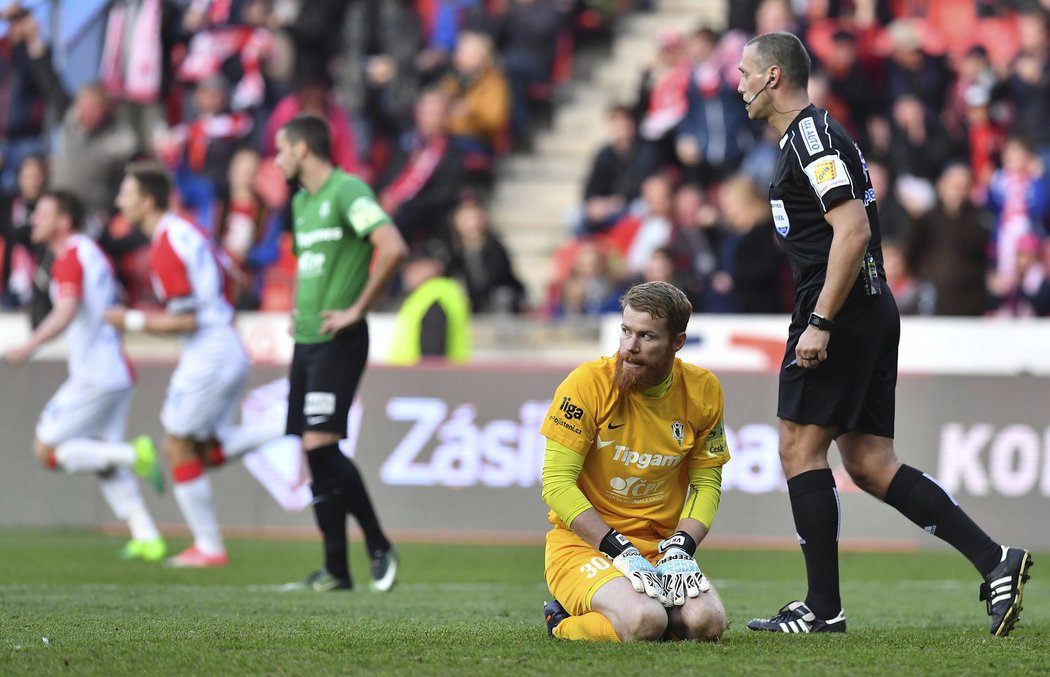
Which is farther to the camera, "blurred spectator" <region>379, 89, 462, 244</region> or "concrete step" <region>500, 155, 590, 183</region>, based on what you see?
"concrete step" <region>500, 155, 590, 183</region>

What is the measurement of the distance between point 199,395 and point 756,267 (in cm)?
536

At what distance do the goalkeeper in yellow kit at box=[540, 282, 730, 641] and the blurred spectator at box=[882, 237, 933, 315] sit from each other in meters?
8.18

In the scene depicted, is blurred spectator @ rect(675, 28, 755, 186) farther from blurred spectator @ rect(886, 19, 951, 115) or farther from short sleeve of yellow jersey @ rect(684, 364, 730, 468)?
short sleeve of yellow jersey @ rect(684, 364, 730, 468)

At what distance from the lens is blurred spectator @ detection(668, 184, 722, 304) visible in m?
14.8

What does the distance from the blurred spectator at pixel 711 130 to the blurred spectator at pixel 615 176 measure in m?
0.47

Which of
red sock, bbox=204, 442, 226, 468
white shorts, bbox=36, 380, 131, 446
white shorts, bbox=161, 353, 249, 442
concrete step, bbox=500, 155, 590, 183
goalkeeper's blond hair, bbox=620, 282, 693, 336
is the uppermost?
concrete step, bbox=500, 155, 590, 183

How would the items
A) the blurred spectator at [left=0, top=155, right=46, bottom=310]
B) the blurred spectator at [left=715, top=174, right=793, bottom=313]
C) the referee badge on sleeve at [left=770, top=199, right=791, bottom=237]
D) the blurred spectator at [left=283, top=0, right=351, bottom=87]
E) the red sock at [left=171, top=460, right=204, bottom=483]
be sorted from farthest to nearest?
the blurred spectator at [left=283, top=0, right=351, bottom=87] → the blurred spectator at [left=0, top=155, right=46, bottom=310] → the blurred spectator at [left=715, top=174, right=793, bottom=313] → the red sock at [left=171, top=460, right=204, bottom=483] → the referee badge on sleeve at [left=770, top=199, right=791, bottom=237]

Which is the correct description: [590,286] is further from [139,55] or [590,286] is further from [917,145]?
[139,55]

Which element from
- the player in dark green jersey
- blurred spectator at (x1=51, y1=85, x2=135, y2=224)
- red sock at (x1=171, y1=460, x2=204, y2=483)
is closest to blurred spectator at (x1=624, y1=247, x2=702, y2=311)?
red sock at (x1=171, y1=460, x2=204, y2=483)

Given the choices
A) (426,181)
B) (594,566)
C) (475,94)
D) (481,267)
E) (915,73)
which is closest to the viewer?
(594,566)

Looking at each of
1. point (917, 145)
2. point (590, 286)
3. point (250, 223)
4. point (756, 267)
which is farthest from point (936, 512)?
point (250, 223)

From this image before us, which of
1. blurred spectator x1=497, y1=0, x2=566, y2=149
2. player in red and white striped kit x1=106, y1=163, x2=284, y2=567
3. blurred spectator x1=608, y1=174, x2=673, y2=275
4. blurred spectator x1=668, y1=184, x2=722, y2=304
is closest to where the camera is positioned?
player in red and white striped kit x1=106, y1=163, x2=284, y2=567

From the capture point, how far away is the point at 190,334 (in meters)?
10.5

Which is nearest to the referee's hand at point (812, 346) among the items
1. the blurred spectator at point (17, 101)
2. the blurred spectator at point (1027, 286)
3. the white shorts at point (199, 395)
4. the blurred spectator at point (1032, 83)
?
the white shorts at point (199, 395)
